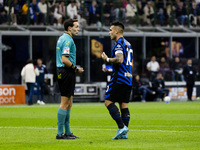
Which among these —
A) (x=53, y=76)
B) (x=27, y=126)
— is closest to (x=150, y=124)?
(x=27, y=126)

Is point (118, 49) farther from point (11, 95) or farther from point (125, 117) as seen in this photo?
point (11, 95)

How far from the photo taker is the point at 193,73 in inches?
1208

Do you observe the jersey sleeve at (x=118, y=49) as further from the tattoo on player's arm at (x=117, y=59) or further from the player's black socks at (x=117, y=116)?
the player's black socks at (x=117, y=116)

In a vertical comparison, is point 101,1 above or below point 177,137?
above

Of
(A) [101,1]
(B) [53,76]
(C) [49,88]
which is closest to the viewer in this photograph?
(C) [49,88]

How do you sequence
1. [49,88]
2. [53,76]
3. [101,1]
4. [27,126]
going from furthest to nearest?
[101,1] → [53,76] → [49,88] → [27,126]

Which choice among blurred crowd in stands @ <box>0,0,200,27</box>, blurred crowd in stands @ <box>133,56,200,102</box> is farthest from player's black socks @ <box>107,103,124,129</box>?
blurred crowd in stands @ <box>0,0,200,27</box>

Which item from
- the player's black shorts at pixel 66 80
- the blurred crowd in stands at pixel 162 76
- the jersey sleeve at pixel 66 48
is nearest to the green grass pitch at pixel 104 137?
the player's black shorts at pixel 66 80

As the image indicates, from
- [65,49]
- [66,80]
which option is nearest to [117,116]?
[66,80]

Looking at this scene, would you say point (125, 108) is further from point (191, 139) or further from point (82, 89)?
point (82, 89)

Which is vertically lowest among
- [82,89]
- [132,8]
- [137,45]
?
[82,89]

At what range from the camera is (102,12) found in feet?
114

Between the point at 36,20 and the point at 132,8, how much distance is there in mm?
6360

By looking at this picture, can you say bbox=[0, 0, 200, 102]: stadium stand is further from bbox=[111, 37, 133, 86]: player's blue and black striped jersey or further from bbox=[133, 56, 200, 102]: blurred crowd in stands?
bbox=[111, 37, 133, 86]: player's blue and black striped jersey
